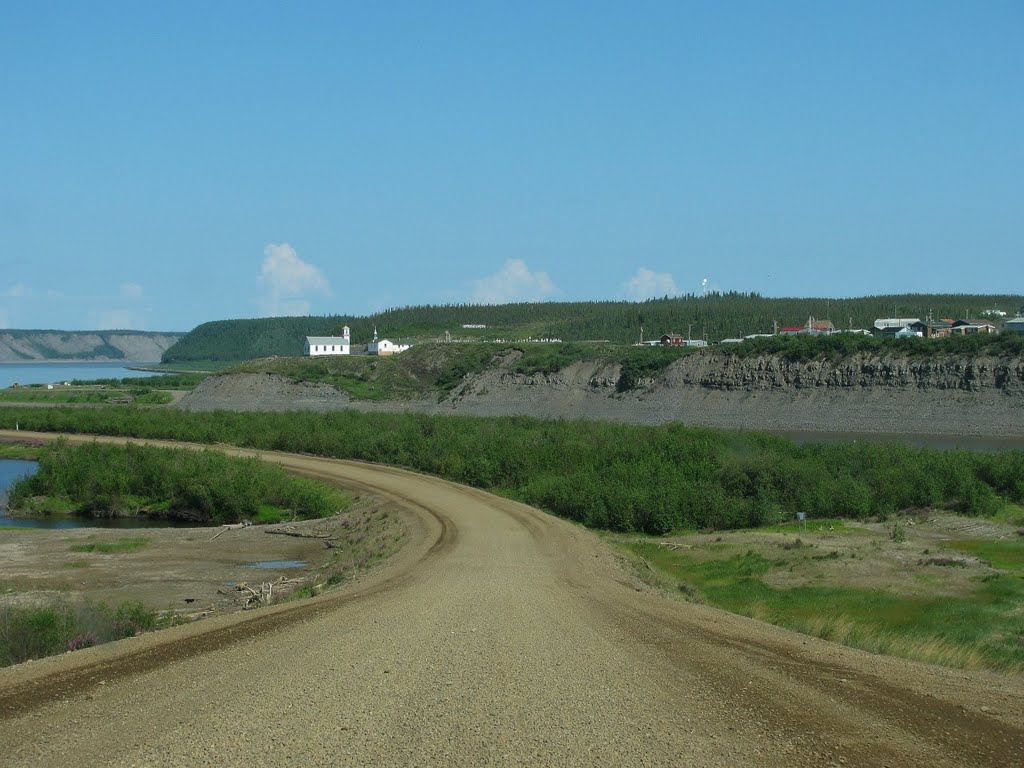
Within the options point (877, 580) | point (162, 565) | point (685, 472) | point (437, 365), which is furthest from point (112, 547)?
point (437, 365)

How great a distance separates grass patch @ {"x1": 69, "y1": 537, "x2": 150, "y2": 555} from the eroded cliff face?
242 feet

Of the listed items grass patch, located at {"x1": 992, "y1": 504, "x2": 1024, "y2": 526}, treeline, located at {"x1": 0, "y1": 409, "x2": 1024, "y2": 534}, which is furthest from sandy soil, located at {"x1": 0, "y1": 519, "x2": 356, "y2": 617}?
grass patch, located at {"x1": 992, "y1": 504, "x2": 1024, "y2": 526}

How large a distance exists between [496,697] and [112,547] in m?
30.8

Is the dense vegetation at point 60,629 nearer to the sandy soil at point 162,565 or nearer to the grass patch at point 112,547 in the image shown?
the sandy soil at point 162,565

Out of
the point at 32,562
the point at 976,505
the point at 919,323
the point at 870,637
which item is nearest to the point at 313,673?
the point at 870,637

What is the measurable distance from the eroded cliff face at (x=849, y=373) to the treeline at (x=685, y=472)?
35368 mm

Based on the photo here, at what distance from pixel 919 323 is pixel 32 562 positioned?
414 ft

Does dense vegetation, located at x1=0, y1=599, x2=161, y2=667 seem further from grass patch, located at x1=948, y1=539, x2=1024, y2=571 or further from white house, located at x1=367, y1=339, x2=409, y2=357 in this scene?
white house, located at x1=367, y1=339, x2=409, y2=357

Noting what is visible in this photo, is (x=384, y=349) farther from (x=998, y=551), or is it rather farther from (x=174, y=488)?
(x=998, y=551)

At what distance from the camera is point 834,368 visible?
99562 millimetres

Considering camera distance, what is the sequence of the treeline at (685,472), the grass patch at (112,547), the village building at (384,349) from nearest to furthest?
the grass patch at (112,547)
the treeline at (685,472)
the village building at (384,349)

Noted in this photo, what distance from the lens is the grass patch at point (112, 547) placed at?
123 ft

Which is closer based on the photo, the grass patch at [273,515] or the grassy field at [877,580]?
the grassy field at [877,580]

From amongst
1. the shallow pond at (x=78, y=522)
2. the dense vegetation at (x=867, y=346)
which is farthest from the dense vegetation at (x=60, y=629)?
the dense vegetation at (x=867, y=346)
